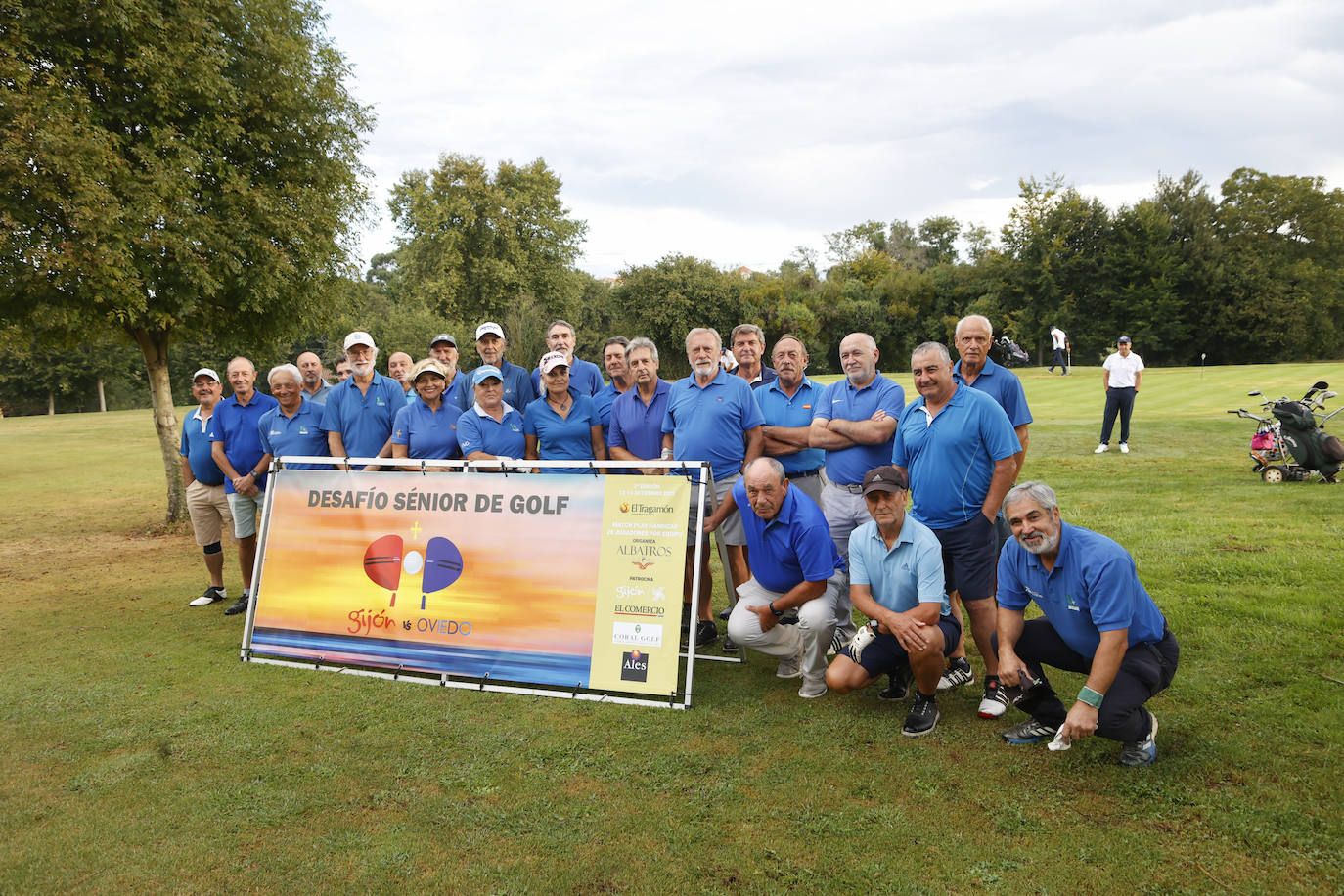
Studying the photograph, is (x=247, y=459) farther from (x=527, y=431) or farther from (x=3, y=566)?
(x=3, y=566)

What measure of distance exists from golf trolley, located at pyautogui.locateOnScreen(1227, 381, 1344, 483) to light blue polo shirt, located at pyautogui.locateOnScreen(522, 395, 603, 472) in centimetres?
902

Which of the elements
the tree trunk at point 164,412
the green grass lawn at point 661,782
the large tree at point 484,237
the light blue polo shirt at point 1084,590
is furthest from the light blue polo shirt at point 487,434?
the large tree at point 484,237

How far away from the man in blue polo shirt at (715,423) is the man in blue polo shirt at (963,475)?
4.31 feet

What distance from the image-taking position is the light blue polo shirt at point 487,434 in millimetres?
5871

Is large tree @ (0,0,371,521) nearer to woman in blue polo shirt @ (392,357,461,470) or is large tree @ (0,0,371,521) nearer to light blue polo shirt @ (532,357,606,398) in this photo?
woman in blue polo shirt @ (392,357,461,470)

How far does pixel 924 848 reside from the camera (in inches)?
125

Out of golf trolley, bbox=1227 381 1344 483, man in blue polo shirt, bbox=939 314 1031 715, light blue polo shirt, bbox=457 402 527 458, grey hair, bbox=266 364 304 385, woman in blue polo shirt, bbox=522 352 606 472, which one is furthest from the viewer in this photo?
golf trolley, bbox=1227 381 1344 483

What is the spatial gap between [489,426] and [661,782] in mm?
3108

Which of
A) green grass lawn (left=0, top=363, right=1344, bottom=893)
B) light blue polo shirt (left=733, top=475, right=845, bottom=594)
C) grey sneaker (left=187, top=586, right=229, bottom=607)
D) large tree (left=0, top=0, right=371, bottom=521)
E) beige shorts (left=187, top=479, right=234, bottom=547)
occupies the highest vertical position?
large tree (left=0, top=0, right=371, bottom=521)

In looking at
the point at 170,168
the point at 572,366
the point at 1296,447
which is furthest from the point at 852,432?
the point at 170,168

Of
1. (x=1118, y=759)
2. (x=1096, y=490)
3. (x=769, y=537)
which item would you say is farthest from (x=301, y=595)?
(x=1096, y=490)

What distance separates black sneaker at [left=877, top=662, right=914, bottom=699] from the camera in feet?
15.5

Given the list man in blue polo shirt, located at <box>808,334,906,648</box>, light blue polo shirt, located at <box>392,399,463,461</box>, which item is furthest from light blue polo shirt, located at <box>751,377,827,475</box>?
light blue polo shirt, located at <box>392,399,463,461</box>

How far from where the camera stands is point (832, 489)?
545 cm
